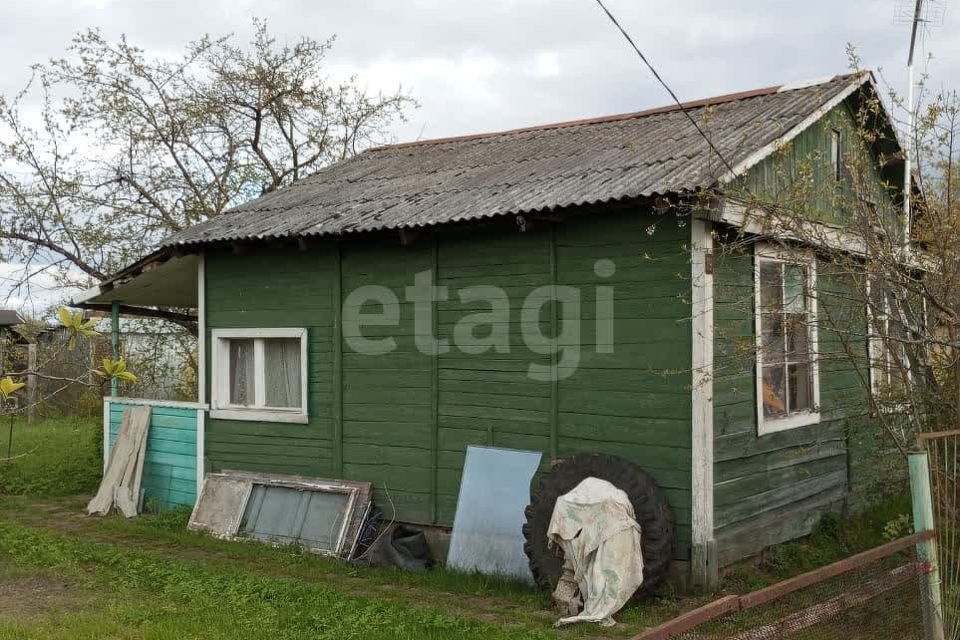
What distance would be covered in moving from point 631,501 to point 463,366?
7.04 ft

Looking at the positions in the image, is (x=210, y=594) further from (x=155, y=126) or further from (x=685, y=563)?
(x=155, y=126)

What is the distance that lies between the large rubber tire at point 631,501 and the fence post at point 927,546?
2.19 meters

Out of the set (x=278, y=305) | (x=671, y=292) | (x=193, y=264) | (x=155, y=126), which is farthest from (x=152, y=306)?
(x=671, y=292)

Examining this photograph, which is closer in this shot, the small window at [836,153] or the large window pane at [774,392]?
the large window pane at [774,392]

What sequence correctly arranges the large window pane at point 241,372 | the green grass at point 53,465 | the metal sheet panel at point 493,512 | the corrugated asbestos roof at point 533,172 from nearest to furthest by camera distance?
the corrugated asbestos roof at point 533,172 < the metal sheet panel at point 493,512 < the large window pane at point 241,372 < the green grass at point 53,465

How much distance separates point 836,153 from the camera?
31.6 ft

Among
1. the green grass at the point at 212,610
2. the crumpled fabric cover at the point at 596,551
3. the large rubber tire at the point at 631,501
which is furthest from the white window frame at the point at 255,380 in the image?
the crumpled fabric cover at the point at 596,551

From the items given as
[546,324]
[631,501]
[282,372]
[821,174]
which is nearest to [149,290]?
[282,372]

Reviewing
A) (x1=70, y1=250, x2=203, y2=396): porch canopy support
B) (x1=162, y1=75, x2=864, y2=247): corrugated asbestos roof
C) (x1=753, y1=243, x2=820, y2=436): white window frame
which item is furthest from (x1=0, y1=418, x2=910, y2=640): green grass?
(x1=162, y1=75, x2=864, y2=247): corrugated asbestos roof

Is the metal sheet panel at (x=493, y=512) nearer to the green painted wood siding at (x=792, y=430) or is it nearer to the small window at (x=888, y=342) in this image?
the green painted wood siding at (x=792, y=430)

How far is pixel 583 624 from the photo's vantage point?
20.6ft

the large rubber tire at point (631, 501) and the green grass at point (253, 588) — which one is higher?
the large rubber tire at point (631, 501)

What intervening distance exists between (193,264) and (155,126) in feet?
27.4

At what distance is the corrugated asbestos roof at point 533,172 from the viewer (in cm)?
738
